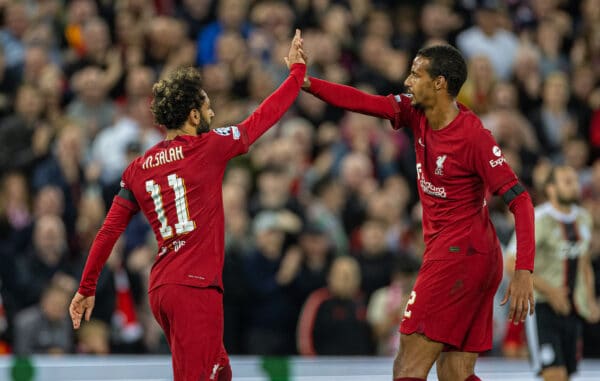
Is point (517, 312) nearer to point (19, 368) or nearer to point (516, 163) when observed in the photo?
point (19, 368)

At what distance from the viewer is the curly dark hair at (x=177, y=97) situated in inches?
250

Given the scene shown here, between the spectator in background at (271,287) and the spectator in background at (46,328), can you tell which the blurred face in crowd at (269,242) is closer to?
the spectator in background at (271,287)

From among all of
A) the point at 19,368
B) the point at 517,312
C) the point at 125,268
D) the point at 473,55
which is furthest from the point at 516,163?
the point at 517,312

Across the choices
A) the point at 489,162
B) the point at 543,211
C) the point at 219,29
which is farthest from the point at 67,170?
the point at 489,162

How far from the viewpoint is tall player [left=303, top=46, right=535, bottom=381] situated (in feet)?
21.0

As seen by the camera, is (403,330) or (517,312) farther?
(403,330)

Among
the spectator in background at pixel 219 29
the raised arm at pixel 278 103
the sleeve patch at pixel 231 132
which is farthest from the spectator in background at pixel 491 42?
the sleeve patch at pixel 231 132

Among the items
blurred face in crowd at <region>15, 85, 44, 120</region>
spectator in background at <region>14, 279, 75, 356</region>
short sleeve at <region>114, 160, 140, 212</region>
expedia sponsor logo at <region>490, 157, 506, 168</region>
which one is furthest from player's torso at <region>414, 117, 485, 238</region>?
blurred face in crowd at <region>15, 85, 44, 120</region>

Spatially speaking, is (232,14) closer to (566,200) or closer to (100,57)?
(100,57)

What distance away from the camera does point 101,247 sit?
256 inches

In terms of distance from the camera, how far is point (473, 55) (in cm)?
1370

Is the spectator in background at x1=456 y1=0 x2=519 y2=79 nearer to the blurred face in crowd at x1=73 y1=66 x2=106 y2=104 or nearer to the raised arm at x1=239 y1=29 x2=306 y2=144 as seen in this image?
the blurred face in crowd at x1=73 y1=66 x2=106 y2=104

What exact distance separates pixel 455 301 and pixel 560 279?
2.76 meters

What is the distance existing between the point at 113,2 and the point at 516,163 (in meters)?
4.75
